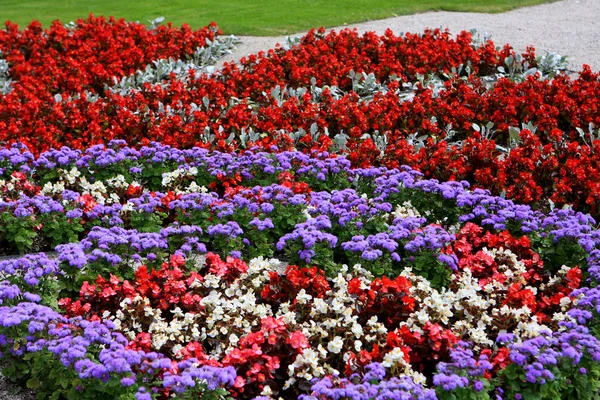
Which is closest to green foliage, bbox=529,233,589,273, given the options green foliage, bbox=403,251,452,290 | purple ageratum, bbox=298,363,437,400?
green foliage, bbox=403,251,452,290

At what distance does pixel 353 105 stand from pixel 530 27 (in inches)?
213

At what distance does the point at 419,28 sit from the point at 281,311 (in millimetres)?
8353

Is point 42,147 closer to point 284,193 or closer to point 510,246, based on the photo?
point 284,193

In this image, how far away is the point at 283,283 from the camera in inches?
204

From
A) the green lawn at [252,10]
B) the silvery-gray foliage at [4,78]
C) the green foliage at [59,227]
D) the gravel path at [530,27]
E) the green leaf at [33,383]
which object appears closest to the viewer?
the green leaf at [33,383]

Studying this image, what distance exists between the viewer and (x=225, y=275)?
535 cm

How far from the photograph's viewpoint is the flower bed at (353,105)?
7.13 meters

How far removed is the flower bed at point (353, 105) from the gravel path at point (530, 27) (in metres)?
0.78

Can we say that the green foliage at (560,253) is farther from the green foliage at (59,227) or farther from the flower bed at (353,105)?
the green foliage at (59,227)

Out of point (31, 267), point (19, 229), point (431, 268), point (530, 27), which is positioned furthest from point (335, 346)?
point (530, 27)

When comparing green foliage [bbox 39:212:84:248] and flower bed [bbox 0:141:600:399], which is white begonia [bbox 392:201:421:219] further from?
green foliage [bbox 39:212:84:248]

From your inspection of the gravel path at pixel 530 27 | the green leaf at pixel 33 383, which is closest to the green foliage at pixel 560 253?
the green leaf at pixel 33 383

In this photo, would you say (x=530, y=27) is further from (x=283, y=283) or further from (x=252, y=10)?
(x=283, y=283)

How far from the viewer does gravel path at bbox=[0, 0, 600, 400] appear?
36.3ft
